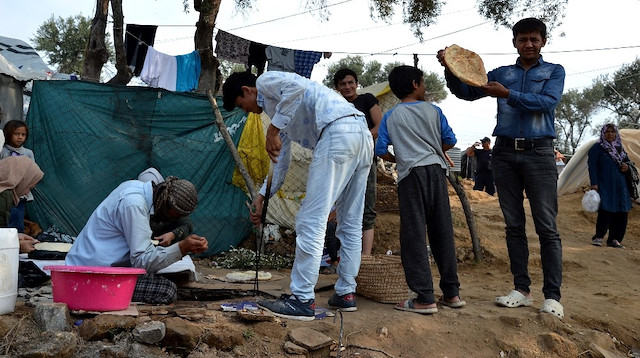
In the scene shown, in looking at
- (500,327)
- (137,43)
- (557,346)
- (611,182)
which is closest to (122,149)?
(137,43)

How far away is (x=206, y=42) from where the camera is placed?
9.38 m

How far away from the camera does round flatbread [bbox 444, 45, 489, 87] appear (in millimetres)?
3615

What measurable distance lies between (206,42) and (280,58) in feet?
4.19

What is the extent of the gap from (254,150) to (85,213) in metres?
2.16

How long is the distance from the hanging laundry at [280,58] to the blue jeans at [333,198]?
599cm

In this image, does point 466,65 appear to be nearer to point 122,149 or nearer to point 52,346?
point 52,346

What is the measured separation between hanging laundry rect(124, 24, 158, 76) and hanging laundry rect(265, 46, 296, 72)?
74.5 inches

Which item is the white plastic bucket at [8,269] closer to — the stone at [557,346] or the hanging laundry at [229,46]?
the stone at [557,346]

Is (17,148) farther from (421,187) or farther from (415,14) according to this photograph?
(415,14)

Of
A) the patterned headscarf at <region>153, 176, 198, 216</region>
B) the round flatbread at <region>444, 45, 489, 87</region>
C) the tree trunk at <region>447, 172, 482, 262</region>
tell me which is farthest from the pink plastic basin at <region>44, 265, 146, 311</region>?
the tree trunk at <region>447, 172, 482, 262</region>

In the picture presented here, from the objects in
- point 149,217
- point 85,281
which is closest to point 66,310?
point 85,281

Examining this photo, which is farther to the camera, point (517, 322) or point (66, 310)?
point (517, 322)

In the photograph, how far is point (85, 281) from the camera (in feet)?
9.36

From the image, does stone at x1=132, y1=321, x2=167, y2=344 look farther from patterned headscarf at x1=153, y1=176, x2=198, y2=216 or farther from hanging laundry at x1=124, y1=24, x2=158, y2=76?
hanging laundry at x1=124, y1=24, x2=158, y2=76
